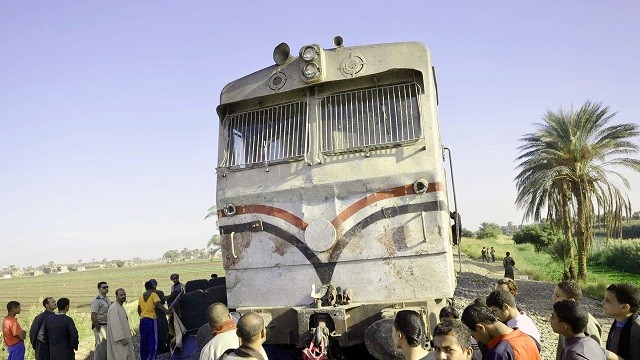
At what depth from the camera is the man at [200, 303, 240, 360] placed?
3.76 metres

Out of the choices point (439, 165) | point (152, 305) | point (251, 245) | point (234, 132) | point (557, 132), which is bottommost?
point (152, 305)

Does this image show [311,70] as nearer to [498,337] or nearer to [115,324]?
[498,337]

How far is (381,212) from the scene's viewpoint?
5688 mm

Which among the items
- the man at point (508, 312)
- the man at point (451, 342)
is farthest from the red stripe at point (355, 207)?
the man at point (451, 342)

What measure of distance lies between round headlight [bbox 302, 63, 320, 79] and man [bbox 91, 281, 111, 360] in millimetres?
5097

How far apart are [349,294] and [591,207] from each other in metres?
14.5

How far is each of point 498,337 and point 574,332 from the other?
458 millimetres

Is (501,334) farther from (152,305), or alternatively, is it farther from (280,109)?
(152,305)

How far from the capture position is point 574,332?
10.4 feet

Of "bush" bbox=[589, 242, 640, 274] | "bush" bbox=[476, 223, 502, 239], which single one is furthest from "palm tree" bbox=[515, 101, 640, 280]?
"bush" bbox=[476, 223, 502, 239]

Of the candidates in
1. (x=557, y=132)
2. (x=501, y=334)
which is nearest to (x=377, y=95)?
(x=501, y=334)

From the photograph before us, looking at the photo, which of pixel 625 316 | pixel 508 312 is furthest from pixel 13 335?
pixel 625 316

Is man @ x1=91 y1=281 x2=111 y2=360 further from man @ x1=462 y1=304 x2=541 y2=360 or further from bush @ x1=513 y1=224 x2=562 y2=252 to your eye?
bush @ x1=513 y1=224 x2=562 y2=252

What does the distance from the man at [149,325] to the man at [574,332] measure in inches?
271
